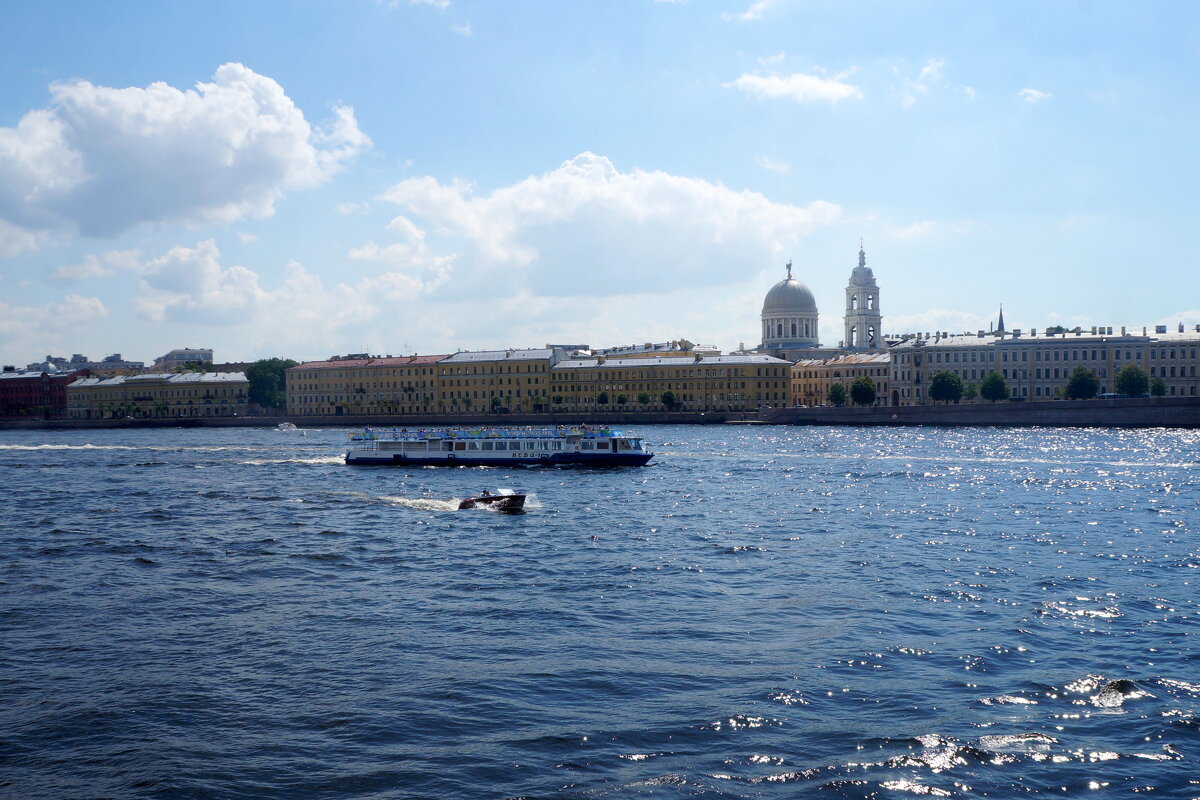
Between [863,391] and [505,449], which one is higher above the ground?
[863,391]

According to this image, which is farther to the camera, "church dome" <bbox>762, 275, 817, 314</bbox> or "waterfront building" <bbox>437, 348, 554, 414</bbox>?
"church dome" <bbox>762, 275, 817, 314</bbox>

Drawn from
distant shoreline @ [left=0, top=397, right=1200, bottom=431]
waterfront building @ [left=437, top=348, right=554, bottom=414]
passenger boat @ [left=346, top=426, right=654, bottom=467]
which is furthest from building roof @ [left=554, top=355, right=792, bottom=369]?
passenger boat @ [left=346, top=426, right=654, bottom=467]

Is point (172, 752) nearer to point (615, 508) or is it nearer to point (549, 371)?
point (615, 508)

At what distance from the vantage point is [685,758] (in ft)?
33.5

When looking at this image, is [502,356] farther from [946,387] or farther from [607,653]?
[607,653]

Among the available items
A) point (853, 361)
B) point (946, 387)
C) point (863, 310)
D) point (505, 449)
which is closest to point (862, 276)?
point (863, 310)

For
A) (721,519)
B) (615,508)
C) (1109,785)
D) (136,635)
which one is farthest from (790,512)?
(1109,785)

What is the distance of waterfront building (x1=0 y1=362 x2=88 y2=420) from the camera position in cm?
12219

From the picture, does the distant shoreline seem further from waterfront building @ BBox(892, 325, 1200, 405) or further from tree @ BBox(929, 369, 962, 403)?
waterfront building @ BBox(892, 325, 1200, 405)

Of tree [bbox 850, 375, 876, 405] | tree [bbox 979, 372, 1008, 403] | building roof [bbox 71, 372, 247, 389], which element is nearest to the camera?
tree [bbox 979, 372, 1008, 403]

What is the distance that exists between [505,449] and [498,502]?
19.6 meters

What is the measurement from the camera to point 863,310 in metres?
125

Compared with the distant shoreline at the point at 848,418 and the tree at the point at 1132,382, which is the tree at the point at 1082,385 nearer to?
the tree at the point at 1132,382

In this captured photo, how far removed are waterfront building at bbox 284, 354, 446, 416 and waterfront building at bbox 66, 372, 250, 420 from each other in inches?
226
